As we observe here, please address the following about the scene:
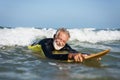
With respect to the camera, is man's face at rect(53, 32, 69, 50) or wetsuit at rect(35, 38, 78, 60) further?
man's face at rect(53, 32, 69, 50)

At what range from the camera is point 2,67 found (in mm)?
4855

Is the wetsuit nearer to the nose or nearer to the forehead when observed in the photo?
the nose

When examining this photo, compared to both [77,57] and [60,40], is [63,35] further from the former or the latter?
[77,57]

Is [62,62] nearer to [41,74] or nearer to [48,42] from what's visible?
[48,42]

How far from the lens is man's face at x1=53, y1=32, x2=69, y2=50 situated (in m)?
5.86

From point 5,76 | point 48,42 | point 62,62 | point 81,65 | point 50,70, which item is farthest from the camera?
point 48,42

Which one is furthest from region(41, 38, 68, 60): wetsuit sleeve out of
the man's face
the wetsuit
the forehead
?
the forehead

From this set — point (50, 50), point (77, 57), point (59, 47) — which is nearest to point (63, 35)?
point (59, 47)

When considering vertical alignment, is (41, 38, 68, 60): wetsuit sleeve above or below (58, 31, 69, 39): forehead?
below

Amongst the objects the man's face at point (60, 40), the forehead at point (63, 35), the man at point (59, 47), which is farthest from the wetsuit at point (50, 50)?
the forehead at point (63, 35)

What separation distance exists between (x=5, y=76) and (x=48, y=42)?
2.35m

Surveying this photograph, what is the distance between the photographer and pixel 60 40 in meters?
5.90

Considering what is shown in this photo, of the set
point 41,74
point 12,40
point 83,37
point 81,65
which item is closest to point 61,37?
point 81,65

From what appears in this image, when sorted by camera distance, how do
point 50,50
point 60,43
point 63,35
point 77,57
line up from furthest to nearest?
1. point 50,50
2. point 60,43
3. point 63,35
4. point 77,57
